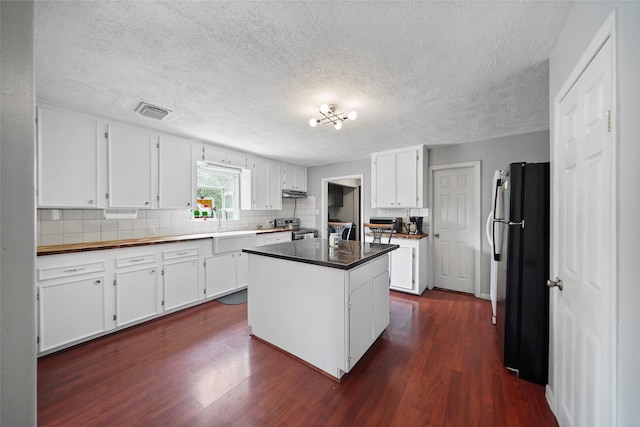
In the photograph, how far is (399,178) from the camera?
3881 millimetres

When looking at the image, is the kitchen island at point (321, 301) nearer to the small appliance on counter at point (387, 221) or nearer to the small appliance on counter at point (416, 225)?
the small appliance on counter at point (416, 225)

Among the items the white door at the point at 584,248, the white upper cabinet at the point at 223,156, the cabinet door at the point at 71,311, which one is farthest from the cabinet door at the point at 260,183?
the white door at the point at 584,248

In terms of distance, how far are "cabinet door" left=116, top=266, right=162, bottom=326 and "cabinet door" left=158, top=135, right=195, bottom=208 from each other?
887 mm

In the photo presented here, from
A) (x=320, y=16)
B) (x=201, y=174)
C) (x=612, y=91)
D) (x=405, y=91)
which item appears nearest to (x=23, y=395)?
(x=320, y=16)

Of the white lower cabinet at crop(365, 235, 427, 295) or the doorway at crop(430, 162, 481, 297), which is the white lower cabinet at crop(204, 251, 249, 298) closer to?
the white lower cabinet at crop(365, 235, 427, 295)

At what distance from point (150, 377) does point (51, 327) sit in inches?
44.4

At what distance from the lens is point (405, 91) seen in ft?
6.71

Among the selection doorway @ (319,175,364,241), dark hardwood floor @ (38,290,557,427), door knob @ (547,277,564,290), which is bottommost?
dark hardwood floor @ (38,290,557,427)

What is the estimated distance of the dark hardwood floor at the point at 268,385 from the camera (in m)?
1.46

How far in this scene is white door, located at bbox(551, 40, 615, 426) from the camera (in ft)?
2.96

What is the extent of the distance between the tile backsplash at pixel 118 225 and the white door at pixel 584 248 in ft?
13.4

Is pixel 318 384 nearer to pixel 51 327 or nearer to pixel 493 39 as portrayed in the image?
pixel 51 327

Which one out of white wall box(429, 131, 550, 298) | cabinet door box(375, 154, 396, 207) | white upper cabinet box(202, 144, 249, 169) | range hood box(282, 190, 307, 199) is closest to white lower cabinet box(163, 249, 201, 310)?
white upper cabinet box(202, 144, 249, 169)

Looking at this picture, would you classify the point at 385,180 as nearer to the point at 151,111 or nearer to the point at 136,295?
the point at 151,111
